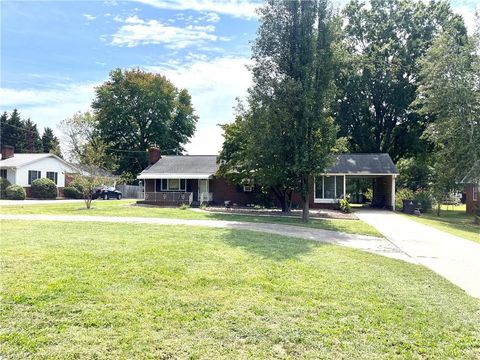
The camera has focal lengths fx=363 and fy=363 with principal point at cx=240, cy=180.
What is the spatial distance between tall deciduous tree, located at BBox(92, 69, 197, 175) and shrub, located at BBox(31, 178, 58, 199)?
747 inches

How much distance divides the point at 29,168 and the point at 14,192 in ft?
14.5

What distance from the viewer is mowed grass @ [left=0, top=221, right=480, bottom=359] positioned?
3.81 m

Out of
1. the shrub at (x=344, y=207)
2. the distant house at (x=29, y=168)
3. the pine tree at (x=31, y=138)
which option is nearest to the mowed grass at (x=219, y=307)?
the shrub at (x=344, y=207)

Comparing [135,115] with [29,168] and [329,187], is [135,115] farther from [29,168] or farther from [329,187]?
[329,187]

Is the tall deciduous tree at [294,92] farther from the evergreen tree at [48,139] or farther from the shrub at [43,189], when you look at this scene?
the evergreen tree at [48,139]

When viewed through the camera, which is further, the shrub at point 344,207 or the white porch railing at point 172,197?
the white porch railing at point 172,197

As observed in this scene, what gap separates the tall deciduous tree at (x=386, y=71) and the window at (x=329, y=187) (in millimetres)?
11531

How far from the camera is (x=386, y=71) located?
35562 millimetres

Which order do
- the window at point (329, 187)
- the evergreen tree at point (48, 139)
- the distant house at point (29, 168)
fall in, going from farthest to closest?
the evergreen tree at point (48, 139), the distant house at point (29, 168), the window at point (329, 187)

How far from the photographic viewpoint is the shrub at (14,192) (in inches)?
1206

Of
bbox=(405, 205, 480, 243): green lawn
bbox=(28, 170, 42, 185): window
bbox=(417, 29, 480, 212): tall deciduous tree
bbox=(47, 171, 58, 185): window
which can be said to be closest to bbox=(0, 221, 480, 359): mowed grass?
bbox=(405, 205, 480, 243): green lawn

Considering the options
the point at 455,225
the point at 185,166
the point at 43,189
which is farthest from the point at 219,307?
the point at 43,189

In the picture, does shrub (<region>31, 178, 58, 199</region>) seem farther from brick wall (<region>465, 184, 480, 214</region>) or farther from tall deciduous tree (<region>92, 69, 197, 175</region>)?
brick wall (<region>465, 184, 480, 214</region>)

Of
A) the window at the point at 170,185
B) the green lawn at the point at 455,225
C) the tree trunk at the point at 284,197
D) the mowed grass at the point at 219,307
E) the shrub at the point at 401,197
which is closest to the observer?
the mowed grass at the point at 219,307
